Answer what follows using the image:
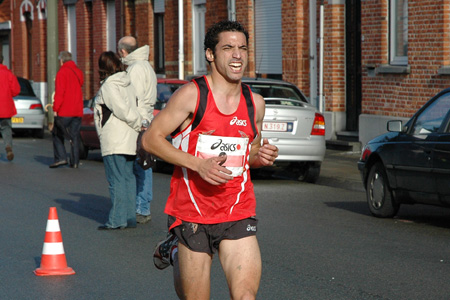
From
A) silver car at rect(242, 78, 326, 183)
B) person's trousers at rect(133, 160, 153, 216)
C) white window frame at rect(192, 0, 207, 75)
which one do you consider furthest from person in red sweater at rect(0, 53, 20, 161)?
white window frame at rect(192, 0, 207, 75)

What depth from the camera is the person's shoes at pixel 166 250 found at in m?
5.30

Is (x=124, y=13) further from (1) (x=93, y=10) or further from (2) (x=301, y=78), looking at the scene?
(2) (x=301, y=78)

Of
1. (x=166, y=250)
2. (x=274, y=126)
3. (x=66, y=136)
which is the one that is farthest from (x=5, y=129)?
(x=166, y=250)

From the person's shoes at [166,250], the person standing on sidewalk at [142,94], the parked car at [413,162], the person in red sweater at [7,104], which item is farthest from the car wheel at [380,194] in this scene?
the person in red sweater at [7,104]

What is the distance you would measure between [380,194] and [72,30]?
92.1 ft

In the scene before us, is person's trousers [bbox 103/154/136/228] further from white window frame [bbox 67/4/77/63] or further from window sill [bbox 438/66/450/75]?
white window frame [bbox 67/4/77/63]

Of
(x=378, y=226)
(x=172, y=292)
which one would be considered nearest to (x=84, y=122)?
(x=378, y=226)

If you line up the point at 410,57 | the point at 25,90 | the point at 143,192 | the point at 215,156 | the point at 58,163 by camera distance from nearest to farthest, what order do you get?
1. the point at 215,156
2. the point at 143,192
3. the point at 58,163
4. the point at 410,57
5. the point at 25,90

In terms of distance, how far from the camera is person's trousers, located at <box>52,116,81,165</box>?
16.8 meters

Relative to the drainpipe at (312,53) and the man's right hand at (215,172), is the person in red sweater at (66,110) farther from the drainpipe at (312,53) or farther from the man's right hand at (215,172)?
the man's right hand at (215,172)

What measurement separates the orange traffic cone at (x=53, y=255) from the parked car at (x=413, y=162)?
3.93 m

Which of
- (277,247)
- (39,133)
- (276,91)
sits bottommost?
(39,133)

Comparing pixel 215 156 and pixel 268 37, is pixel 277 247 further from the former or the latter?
pixel 268 37

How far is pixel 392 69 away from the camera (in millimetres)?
18891
